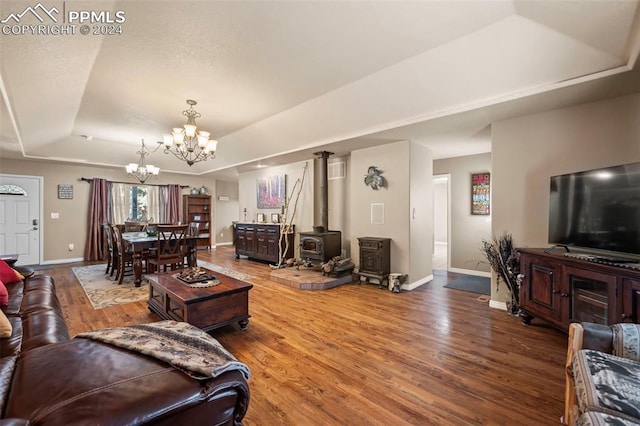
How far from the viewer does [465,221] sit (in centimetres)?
576

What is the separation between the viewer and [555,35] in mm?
2330

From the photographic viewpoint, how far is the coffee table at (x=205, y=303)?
267cm

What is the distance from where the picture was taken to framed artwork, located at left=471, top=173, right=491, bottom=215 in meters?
5.50

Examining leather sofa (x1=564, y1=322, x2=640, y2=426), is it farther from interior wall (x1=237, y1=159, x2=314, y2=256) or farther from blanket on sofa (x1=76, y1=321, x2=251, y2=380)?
interior wall (x1=237, y1=159, x2=314, y2=256)

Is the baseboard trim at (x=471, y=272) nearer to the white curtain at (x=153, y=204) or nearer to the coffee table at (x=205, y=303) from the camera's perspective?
the coffee table at (x=205, y=303)

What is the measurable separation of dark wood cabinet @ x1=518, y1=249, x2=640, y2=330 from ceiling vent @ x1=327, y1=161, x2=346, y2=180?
11.6 ft

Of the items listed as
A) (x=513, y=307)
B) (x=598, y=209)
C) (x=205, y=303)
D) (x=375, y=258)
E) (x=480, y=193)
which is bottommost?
(x=513, y=307)

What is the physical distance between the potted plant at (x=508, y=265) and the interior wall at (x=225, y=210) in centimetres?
834

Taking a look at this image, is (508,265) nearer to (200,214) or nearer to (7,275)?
(7,275)

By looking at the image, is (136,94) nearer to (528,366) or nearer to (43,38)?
(43,38)

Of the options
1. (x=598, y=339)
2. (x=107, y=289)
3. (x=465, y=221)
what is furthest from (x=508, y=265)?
(x=107, y=289)

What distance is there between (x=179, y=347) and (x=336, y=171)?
5025 millimetres

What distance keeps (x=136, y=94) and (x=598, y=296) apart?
5629mm

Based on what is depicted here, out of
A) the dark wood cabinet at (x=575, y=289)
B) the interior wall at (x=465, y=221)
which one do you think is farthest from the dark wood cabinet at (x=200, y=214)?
the dark wood cabinet at (x=575, y=289)
